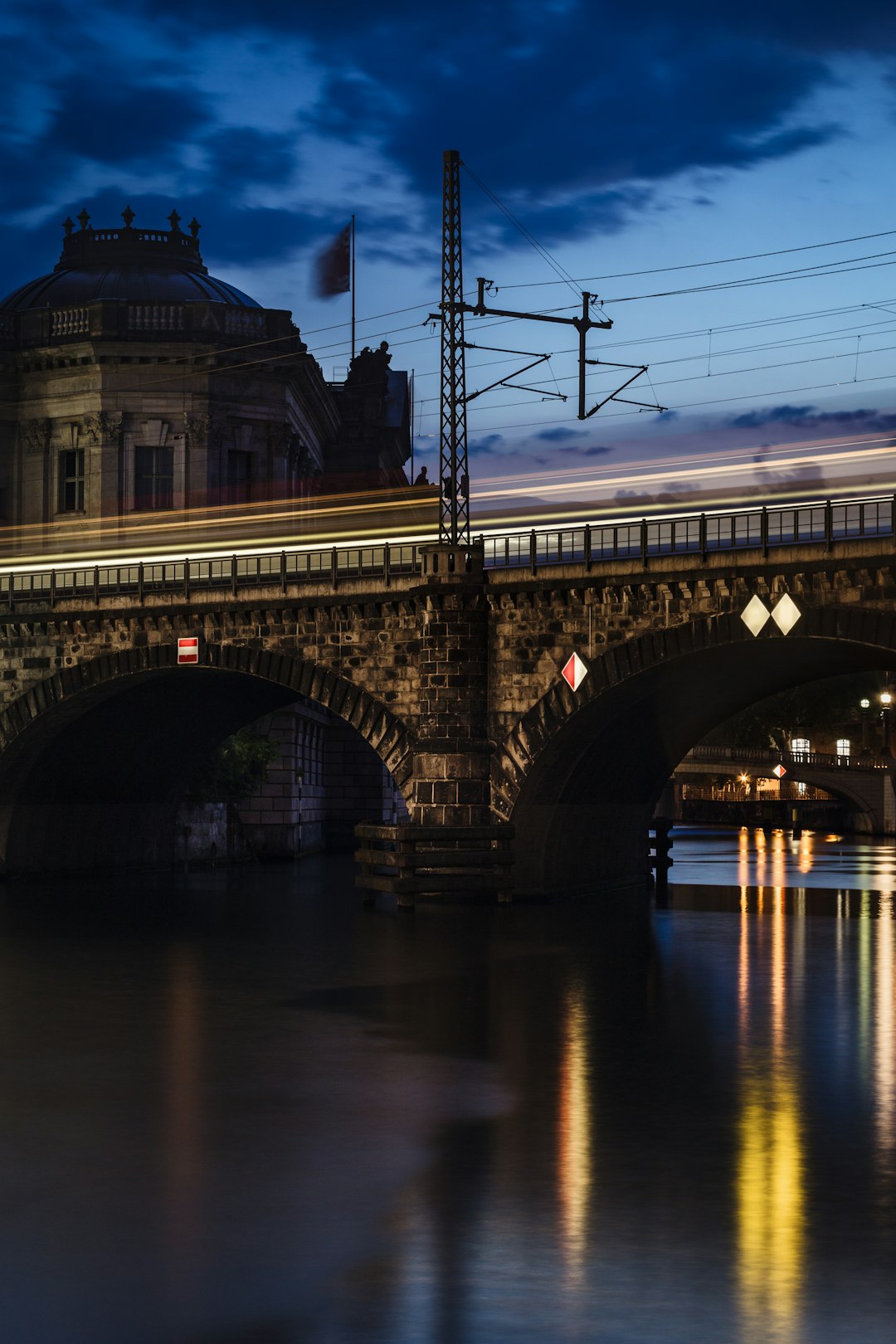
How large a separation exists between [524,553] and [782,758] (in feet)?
260

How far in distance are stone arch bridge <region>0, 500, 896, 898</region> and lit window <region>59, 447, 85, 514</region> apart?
2084 cm

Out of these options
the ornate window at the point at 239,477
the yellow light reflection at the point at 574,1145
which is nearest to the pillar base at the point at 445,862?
the yellow light reflection at the point at 574,1145

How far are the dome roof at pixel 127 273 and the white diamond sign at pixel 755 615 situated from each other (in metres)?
45.0

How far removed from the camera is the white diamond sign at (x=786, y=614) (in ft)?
145

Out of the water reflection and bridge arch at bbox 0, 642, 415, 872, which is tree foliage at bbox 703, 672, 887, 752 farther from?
the water reflection

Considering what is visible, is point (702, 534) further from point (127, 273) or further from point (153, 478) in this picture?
point (127, 273)

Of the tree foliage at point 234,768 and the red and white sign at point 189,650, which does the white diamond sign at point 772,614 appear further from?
the tree foliage at point 234,768

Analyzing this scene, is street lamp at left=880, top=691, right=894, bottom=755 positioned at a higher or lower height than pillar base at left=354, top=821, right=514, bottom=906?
higher

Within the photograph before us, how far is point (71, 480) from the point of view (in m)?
84.1

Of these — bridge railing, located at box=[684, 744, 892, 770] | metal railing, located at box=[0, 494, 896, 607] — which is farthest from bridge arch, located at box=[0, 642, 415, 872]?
bridge railing, located at box=[684, 744, 892, 770]

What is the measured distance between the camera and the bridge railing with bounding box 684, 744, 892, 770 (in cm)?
12356

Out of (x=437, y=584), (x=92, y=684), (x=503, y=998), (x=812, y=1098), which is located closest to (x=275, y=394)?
(x=92, y=684)

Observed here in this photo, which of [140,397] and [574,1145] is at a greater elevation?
[140,397]

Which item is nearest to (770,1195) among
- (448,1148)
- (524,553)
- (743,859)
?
(448,1148)
